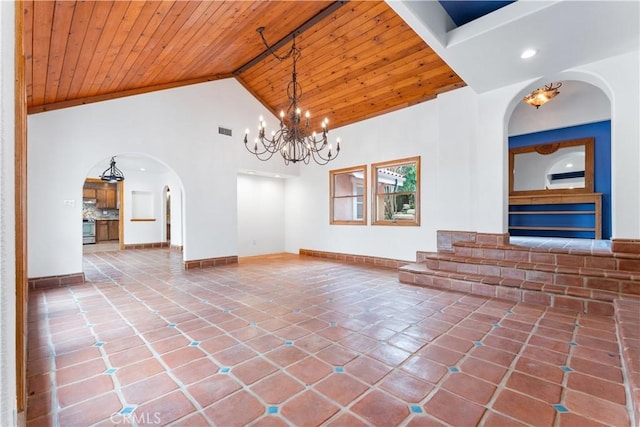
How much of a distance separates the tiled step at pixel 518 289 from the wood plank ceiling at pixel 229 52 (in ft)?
10.1

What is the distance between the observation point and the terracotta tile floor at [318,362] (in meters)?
1.53

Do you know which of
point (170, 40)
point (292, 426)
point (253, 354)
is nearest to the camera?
point (292, 426)

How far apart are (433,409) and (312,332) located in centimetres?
121

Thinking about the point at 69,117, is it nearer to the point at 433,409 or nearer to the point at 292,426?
the point at 292,426

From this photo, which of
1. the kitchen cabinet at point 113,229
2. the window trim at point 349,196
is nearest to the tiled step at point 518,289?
the window trim at point 349,196

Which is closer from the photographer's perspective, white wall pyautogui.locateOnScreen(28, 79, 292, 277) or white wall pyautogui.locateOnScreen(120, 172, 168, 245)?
white wall pyautogui.locateOnScreen(28, 79, 292, 277)

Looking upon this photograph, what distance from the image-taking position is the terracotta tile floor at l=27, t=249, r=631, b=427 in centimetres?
153

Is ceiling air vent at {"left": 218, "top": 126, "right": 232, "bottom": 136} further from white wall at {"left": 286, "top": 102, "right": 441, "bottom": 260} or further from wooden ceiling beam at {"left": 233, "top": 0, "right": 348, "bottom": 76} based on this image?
white wall at {"left": 286, "top": 102, "right": 441, "bottom": 260}

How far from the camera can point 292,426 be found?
1432 mm

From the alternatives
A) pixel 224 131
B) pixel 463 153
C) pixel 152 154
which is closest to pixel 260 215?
pixel 224 131

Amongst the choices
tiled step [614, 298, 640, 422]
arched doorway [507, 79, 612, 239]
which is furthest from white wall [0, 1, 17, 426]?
arched doorway [507, 79, 612, 239]

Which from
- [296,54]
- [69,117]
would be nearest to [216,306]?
[69,117]

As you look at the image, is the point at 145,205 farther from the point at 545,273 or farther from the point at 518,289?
the point at 545,273

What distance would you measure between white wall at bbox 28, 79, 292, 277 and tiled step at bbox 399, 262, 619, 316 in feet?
13.1
